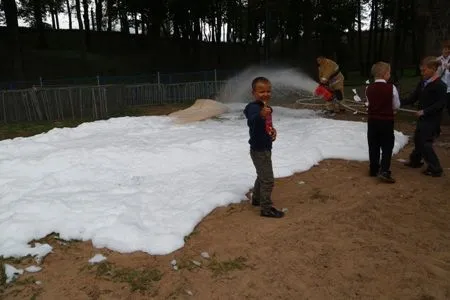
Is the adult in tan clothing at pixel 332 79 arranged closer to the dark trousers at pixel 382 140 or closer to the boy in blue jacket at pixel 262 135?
the dark trousers at pixel 382 140

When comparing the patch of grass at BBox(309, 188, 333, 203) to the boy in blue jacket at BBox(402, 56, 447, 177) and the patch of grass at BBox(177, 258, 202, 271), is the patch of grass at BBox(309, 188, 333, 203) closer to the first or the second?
the boy in blue jacket at BBox(402, 56, 447, 177)

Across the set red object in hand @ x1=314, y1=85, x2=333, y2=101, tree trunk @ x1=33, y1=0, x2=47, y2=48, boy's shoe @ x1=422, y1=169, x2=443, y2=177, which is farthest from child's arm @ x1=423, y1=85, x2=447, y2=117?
tree trunk @ x1=33, y1=0, x2=47, y2=48

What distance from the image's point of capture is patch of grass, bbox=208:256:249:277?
3.63m

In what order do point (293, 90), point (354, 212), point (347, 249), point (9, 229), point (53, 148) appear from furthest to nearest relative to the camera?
point (293, 90) < point (53, 148) < point (354, 212) < point (9, 229) < point (347, 249)

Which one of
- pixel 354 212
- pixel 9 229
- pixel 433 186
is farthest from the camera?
pixel 433 186

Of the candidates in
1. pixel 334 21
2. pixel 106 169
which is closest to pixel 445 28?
pixel 106 169

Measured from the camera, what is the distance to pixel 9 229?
4.36 m

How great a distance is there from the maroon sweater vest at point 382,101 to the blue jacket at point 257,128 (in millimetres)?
1966

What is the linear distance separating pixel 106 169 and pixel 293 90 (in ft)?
41.0

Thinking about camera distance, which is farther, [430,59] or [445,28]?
[445,28]

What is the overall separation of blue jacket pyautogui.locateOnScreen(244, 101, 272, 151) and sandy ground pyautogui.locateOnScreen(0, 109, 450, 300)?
78 centimetres

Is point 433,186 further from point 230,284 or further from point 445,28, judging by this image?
point 445,28

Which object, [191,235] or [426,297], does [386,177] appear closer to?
[426,297]

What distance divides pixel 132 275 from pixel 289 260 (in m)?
1.30
